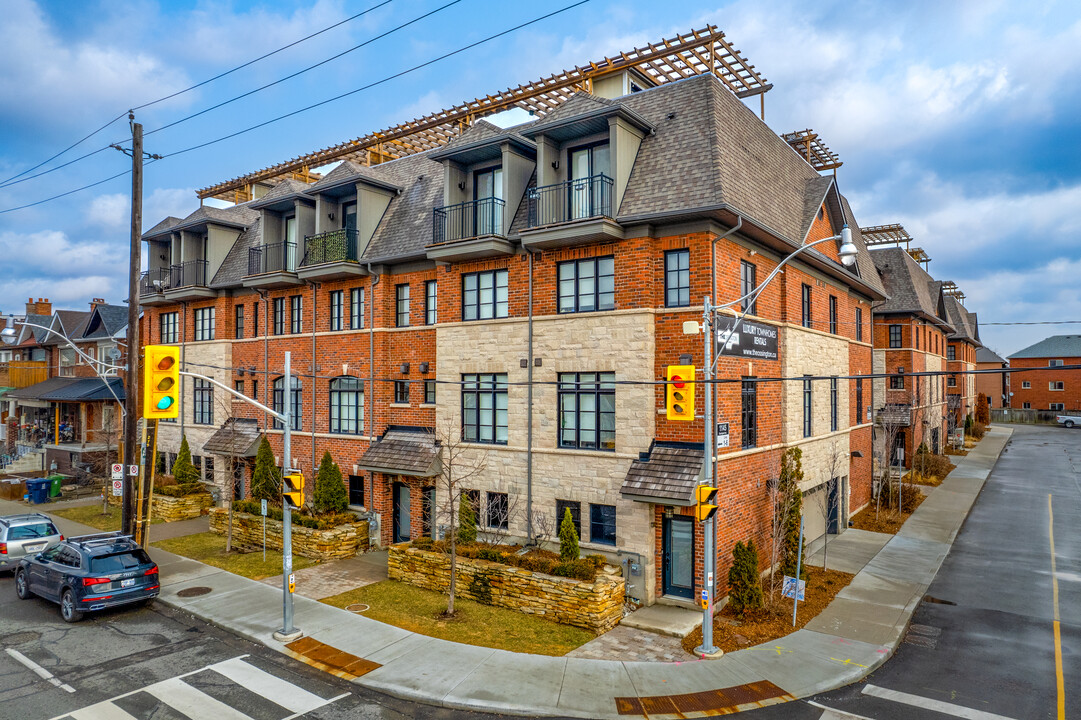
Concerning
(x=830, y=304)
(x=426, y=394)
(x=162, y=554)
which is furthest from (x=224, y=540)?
(x=830, y=304)

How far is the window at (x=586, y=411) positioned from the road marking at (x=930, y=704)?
7558 mm

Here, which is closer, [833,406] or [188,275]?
[833,406]

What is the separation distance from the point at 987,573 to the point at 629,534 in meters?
11.6

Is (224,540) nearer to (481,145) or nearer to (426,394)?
(426,394)

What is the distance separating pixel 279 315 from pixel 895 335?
3464 centimetres

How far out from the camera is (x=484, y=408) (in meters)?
19.0

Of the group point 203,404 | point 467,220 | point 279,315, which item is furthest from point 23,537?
point 467,220

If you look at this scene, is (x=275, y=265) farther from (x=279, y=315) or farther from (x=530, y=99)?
(x=530, y=99)

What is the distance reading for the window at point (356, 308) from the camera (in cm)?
2281

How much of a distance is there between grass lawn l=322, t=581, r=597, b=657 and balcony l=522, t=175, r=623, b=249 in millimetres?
9537

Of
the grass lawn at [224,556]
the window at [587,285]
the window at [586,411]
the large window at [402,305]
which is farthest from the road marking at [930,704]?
the large window at [402,305]

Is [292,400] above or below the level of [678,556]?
above

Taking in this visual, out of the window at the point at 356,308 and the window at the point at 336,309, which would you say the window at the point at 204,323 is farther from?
the window at the point at 356,308

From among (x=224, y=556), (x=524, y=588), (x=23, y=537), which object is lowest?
(x=224, y=556)
